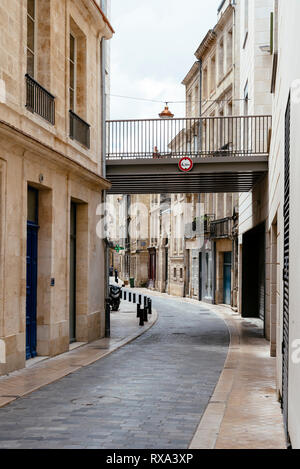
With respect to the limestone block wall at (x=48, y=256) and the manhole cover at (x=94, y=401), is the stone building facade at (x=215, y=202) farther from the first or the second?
the manhole cover at (x=94, y=401)

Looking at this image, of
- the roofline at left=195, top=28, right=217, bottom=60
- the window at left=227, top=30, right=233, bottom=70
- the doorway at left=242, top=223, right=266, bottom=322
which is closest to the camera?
the doorway at left=242, top=223, right=266, bottom=322

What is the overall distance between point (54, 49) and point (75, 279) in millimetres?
5317

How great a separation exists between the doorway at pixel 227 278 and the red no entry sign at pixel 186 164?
14.7m

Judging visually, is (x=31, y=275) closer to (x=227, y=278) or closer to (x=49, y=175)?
(x=49, y=175)

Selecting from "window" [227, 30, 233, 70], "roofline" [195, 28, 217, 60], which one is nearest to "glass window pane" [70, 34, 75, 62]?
"window" [227, 30, 233, 70]

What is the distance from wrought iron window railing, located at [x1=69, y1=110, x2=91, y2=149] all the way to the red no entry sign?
239cm

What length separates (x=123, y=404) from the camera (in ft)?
26.6

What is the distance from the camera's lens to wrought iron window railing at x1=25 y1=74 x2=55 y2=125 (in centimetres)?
1150

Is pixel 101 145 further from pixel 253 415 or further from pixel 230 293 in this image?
pixel 230 293

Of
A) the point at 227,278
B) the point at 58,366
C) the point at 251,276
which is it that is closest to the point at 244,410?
the point at 58,366

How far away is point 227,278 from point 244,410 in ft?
77.2

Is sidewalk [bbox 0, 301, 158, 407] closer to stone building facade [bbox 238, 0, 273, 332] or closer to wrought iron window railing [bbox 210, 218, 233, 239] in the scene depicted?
stone building facade [bbox 238, 0, 273, 332]
